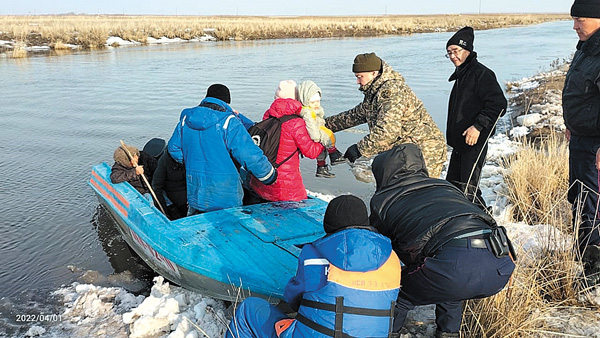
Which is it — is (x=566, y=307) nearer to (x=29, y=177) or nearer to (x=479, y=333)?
(x=479, y=333)

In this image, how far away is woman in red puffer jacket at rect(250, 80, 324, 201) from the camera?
4.54 m

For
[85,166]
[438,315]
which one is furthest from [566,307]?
[85,166]

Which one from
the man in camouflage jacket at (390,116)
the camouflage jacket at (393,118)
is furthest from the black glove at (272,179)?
the camouflage jacket at (393,118)

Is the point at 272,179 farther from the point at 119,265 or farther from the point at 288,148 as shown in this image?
the point at 119,265

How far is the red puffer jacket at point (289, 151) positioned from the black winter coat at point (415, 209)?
1.63m

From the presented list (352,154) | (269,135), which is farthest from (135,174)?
(352,154)

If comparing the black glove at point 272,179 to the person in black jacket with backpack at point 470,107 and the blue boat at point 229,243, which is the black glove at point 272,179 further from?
the person in black jacket with backpack at point 470,107

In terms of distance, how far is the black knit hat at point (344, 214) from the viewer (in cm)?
246

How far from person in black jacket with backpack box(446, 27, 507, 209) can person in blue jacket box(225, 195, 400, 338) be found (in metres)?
2.51

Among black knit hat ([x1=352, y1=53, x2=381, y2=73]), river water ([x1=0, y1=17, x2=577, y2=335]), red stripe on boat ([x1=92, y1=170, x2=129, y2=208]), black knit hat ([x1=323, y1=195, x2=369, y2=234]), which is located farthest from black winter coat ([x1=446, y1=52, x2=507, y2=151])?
red stripe on boat ([x1=92, y1=170, x2=129, y2=208])

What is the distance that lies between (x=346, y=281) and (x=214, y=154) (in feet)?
7.76

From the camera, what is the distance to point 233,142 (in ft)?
14.2

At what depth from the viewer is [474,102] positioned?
192 inches

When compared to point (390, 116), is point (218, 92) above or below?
above
